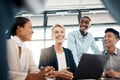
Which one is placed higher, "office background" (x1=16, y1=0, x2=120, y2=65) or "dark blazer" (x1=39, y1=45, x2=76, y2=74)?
"office background" (x1=16, y1=0, x2=120, y2=65)

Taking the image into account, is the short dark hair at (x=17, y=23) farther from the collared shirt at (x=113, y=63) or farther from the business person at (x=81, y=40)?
the business person at (x=81, y=40)

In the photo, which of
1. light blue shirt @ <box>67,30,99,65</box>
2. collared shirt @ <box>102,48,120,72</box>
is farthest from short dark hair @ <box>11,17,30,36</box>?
light blue shirt @ <box>67,30,99,65</box>

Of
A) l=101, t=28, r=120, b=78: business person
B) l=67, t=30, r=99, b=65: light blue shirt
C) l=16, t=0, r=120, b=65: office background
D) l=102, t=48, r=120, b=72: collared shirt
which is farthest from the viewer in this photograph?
l=16, t=0, r=120, b=65: office background

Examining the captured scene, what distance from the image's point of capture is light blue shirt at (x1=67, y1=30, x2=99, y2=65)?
247 cm

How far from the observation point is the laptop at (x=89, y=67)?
1.46 m

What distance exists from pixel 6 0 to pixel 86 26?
2.01 m

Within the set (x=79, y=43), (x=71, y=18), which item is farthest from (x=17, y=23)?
(x=71, y=18)

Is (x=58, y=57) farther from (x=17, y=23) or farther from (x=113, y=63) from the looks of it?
(x=17, y=23)

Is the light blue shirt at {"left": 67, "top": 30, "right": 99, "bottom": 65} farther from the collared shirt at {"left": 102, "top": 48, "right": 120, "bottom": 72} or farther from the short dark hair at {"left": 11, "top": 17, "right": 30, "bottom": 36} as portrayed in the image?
the short dark hair at {"left": 11, "top": 17, "right": 30, "bottom": 36}

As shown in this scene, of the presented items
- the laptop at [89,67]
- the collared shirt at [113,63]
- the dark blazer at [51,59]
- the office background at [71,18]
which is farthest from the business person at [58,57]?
the office background at [71,18]

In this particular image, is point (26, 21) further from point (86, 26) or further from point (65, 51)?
point (86, 26)

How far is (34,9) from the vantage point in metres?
0.63

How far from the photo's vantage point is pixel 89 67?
1.50 meters

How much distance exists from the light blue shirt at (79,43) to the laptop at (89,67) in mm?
871
